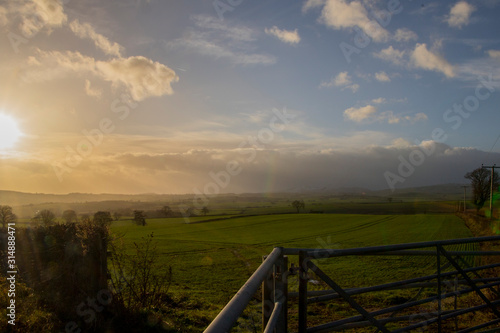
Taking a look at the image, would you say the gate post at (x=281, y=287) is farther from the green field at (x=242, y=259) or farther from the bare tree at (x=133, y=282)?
the green field at (x=242, y=259)

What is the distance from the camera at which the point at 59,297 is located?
6789 millimetres

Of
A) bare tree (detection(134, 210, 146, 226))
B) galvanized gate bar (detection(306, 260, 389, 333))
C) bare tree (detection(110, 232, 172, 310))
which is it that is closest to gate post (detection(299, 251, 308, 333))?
galvanized gate bar (detection(306, 260, 389, 333))

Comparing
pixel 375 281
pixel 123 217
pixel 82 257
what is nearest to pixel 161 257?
pixel 375 281

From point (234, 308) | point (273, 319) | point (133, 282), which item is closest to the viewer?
point (234, 308)

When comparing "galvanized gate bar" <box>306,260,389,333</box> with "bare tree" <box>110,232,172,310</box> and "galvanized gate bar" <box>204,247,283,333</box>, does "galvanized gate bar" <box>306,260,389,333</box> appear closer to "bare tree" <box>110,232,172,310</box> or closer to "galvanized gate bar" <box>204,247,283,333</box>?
"galvanized gate bar" <box>204,247,283,333</box>

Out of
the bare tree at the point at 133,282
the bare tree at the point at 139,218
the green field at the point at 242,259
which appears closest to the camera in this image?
the bare tree at the point at 133,282

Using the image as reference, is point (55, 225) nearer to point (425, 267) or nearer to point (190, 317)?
point (190, 317)

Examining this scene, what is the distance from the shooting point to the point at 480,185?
7006 centimetres

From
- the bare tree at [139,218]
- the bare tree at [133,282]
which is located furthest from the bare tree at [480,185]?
the bare tree at [133,282]

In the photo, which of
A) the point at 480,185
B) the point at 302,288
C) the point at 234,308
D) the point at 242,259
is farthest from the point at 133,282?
the point at 480,185

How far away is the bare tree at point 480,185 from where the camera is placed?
68.9 m

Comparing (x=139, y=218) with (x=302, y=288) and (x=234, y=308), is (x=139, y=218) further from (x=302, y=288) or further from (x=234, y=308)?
(x=234, y=308)

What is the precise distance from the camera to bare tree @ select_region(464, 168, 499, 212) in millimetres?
68875

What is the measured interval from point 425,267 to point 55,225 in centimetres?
2145
